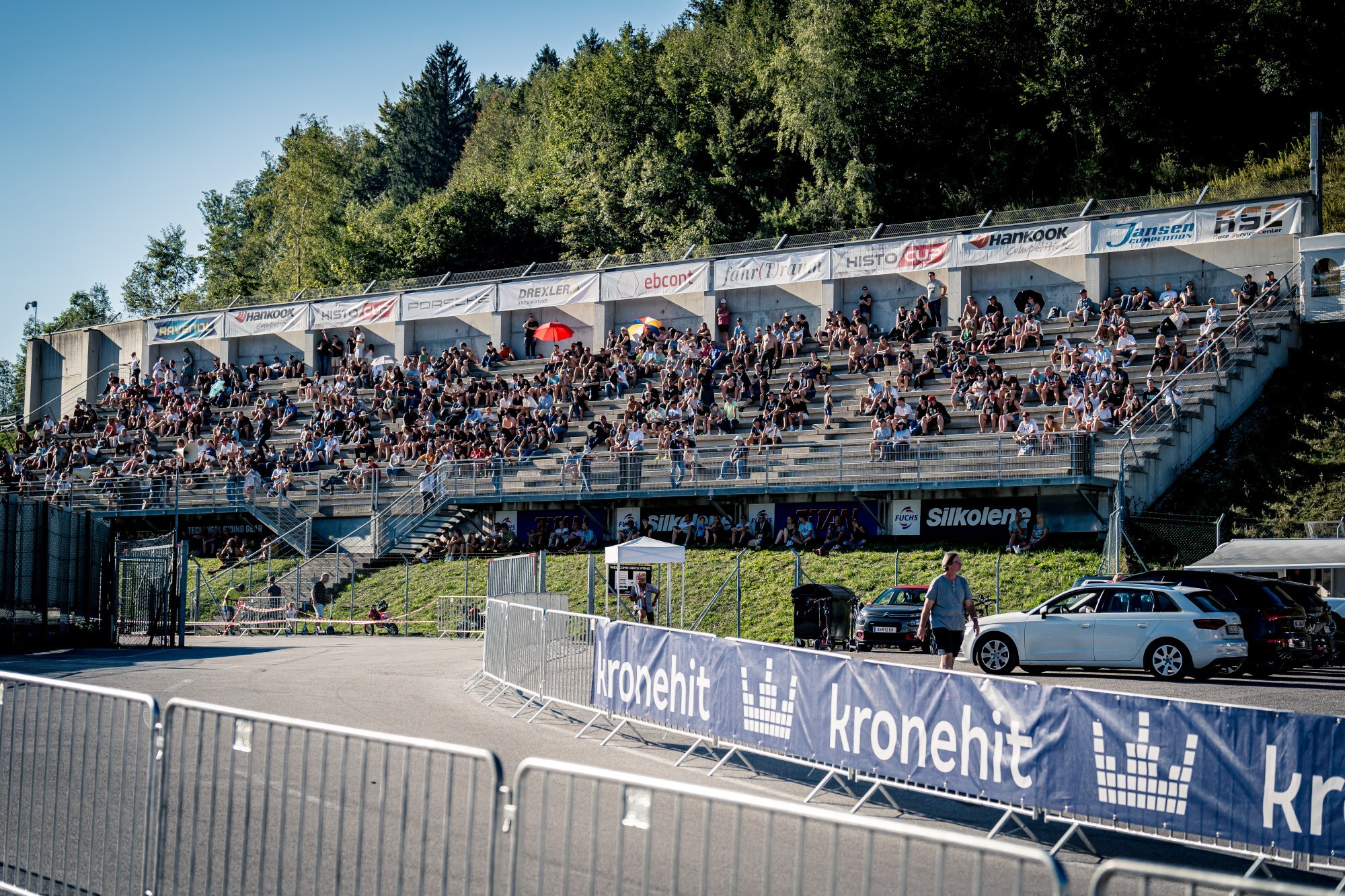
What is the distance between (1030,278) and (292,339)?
110 ft

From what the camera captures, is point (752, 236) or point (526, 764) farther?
point (752, 236)

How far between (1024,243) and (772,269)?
923 cm

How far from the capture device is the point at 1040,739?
367 inches

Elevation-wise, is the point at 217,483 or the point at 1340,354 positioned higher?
the point at 1340,354

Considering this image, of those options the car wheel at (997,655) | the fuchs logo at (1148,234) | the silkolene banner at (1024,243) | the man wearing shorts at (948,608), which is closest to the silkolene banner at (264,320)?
the silkolene banner at (1024,243)

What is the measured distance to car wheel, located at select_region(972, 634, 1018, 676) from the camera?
2019 cm

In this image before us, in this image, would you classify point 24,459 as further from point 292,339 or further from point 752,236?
point 752,236

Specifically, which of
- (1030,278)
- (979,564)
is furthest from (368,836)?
(1030,278)

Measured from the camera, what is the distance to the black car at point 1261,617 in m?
19.3

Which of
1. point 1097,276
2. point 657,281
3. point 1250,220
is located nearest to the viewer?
point 1250,220

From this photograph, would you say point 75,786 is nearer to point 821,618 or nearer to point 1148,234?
point 821,618

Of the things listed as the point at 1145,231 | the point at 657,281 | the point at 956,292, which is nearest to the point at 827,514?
the point at 956,292

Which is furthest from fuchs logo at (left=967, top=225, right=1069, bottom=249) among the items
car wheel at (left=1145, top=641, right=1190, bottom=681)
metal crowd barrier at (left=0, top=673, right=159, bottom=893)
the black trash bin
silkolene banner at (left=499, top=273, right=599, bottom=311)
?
metal crowd barrier at (left=0, top=673, right=159, bottom=893)

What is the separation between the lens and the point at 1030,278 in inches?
1666
